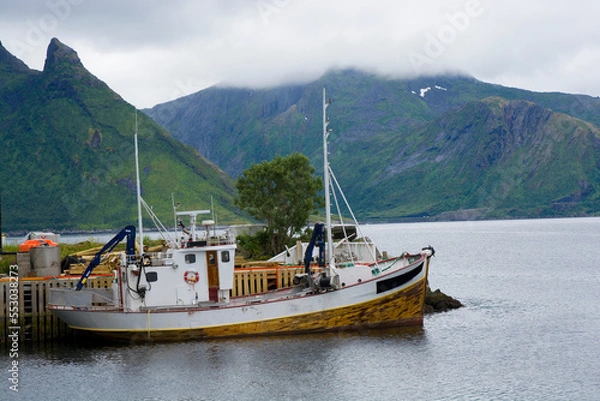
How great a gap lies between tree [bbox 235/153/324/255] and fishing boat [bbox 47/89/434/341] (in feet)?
74.9

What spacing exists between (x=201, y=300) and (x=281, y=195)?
1045 inches

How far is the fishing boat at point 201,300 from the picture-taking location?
37281 mm

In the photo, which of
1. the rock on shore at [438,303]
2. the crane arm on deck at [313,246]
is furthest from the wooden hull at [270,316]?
the rock on shore at [438,303]

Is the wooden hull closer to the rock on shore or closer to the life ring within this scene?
the life ring

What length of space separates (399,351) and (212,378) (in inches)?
374

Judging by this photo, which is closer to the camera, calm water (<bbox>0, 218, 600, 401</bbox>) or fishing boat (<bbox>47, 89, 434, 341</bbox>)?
calm water (<bbox>0, 218, 600, 401</bbox>)

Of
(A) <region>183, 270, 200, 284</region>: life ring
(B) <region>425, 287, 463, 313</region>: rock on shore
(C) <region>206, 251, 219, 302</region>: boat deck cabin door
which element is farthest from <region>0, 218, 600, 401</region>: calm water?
(B) <region>425, 287, 463, 313</region>: rock on shore

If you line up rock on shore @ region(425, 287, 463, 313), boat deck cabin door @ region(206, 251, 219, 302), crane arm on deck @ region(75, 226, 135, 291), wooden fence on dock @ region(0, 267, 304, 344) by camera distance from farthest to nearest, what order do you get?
rock on shore @ region(425, 287, 463, 313), boat deck cabin door @ region(206, 251, 219, 302), crane arm on deck @ region(75, 226, 135, 291), wooden fence on dock @ region(0, 267, 304, 344)

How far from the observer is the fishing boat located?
122ft

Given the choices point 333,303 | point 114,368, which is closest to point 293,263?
point 333,303

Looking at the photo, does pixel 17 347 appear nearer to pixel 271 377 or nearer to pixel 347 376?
pixel 271 377

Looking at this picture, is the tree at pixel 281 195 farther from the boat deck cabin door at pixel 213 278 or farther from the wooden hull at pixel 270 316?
the boat deck cabin door at pixel 213 278

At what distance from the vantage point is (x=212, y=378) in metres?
31.8

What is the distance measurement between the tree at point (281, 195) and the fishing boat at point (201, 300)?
74.9ft
